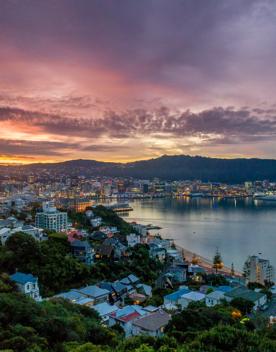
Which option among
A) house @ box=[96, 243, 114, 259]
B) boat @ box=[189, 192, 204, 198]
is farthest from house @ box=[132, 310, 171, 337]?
boat @ box=[189, 192, 204, 198]

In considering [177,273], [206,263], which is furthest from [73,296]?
[206,263]

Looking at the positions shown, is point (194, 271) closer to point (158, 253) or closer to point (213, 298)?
point (158, 253)

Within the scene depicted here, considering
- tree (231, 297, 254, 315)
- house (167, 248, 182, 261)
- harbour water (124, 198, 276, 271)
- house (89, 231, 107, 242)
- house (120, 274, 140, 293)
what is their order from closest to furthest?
tree (231, 297, 254, 315)
house (120, 274, 140, 293)
house (89, 231, 107, 242)
house (167, 248, 182, 261)
harbour water (124, 198, 276, 271)

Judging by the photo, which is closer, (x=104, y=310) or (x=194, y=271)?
(x=104, y=310)

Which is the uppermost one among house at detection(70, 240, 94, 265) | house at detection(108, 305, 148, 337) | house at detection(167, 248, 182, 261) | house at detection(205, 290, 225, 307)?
house at detection(70, 240, 94, 265)

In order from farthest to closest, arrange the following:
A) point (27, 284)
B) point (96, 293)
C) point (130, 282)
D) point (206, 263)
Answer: point (206, 263) < point (130, 282) < point (96, 293) < point (27, 284)

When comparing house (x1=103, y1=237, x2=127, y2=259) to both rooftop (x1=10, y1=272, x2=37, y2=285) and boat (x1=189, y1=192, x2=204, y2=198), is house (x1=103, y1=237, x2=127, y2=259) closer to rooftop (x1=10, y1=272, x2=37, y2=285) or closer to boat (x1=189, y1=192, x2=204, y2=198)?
rooftop (x1=10, y1=272, x2=37, y2=285)
